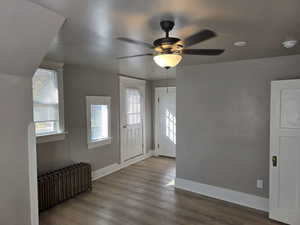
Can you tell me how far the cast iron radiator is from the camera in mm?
3027

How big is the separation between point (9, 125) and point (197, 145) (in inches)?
→ 113

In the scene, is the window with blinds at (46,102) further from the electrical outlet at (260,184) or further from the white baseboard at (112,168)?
the electrical outlet at (260,184)

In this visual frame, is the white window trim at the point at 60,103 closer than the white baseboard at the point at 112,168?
Yes

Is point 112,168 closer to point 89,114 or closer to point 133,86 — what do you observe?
point 89,114

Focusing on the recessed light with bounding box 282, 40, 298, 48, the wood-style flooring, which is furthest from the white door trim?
the recessed light with bounding box 282, 40, 298, 48

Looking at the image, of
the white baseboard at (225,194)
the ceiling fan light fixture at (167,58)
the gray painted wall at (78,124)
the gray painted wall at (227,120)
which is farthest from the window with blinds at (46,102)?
the white baseboard at (225,194)

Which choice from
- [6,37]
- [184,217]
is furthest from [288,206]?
[6,37]

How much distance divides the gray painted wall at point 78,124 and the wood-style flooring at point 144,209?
0.64m

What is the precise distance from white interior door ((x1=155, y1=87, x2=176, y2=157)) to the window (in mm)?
3219

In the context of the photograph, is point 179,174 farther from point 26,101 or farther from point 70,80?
point 26,101

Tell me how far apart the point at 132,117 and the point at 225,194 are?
9.84ft

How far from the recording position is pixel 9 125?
174 centimetres

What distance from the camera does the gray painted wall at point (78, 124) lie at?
11.3 feet

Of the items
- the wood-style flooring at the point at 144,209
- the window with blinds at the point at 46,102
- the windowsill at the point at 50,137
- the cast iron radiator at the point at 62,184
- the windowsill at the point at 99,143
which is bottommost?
the wood-style flooring at the point at 144,209
